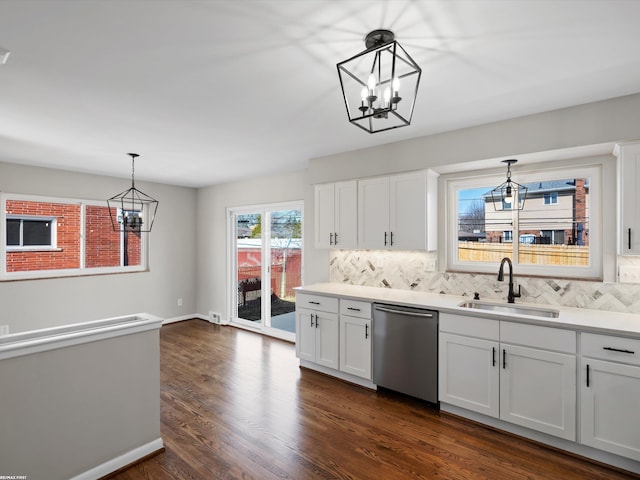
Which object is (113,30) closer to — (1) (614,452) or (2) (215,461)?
(2) (215,461)

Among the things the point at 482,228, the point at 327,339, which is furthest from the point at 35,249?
the point at 482,228

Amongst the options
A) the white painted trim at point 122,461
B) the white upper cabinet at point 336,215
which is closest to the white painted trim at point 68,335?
the white painted trim at point 122,461

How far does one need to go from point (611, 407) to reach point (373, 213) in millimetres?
2400

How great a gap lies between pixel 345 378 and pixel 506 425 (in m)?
1.52

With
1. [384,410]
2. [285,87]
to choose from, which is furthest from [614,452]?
[285,87]

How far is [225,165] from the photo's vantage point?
182 inches

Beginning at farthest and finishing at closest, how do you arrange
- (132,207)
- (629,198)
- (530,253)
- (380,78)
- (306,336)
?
1. (132,207)
2. (306,336)
3. (530,253)
4. (629,198)
5. (380,78)

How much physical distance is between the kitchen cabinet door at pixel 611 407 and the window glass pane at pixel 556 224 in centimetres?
102

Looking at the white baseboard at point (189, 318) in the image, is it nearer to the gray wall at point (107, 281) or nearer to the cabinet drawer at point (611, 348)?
the gray wall at point (107, 281)

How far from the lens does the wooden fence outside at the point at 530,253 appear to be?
296 cm

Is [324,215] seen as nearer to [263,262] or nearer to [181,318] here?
[263,262]

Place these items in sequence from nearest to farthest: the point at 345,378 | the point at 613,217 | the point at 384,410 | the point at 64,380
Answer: the point at 64,380 → the point at 613,217 → the point at 384,410 → the point at 345,378

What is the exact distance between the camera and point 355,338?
11.3 feet

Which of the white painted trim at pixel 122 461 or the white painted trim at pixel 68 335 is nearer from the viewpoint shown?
the white painted trim at pixel 68 335
